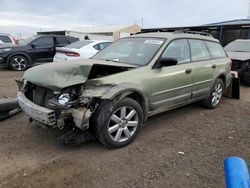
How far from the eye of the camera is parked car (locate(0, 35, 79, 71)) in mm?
10748

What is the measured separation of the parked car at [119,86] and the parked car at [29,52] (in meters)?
6.98

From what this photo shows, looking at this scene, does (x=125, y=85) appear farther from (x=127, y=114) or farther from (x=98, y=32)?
(x=98, y=32)

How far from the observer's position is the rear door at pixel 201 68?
5.21 m

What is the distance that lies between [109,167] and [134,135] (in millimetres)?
812

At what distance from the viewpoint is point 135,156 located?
12.1ft

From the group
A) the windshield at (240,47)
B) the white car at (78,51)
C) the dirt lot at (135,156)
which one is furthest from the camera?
the windshield at (240,47)

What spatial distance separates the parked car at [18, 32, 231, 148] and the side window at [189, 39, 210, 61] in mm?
21

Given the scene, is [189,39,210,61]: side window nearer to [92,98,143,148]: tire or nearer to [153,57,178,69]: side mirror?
[153,57,178,69]: side mirror

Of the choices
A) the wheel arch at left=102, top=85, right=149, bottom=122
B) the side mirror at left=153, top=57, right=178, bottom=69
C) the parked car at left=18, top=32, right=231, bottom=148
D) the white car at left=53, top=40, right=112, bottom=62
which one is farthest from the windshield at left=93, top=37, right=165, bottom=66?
the white car at left=53, top=40, right=112, bottom=62

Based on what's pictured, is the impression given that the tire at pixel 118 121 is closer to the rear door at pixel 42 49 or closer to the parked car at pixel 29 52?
the parked car at pixel 29 52

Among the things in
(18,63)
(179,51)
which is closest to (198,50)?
(179,51)

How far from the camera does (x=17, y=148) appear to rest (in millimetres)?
3867

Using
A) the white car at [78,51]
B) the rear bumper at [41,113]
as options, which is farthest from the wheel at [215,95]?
the white car at [78,51]

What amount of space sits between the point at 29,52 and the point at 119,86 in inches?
342
